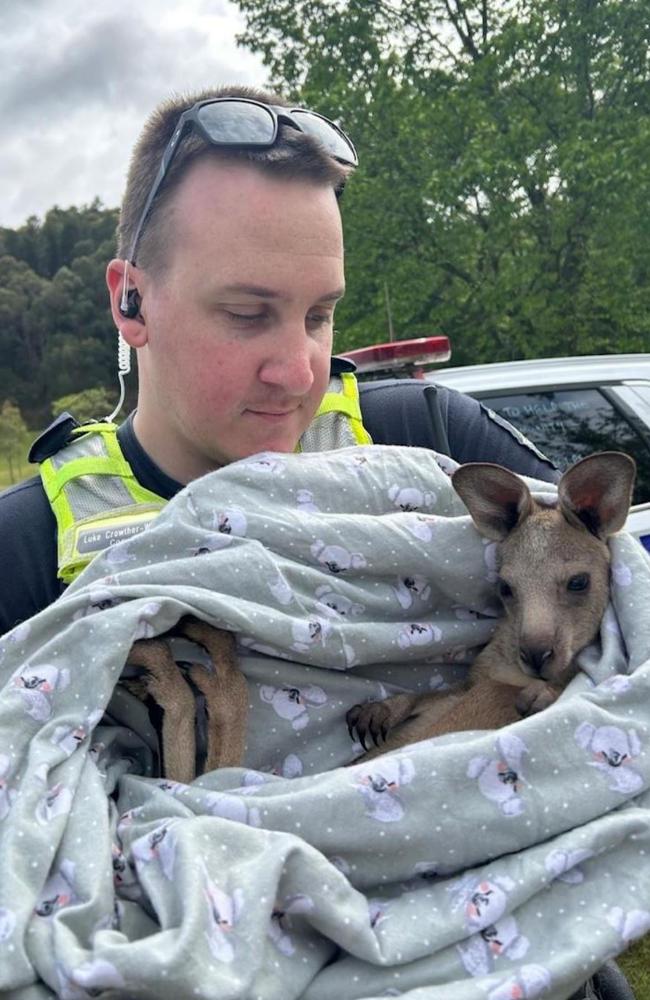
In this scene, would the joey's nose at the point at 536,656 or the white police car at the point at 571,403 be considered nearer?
the joey's nose at the point at 536,656

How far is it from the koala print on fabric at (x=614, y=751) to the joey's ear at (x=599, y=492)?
2.12 feet

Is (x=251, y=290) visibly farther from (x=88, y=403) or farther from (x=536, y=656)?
(x=88, y=403)

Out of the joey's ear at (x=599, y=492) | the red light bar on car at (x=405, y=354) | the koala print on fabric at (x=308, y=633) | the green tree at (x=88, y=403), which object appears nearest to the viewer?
the koala print on fabric at (x=308, y=633)

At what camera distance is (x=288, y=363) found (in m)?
2.04

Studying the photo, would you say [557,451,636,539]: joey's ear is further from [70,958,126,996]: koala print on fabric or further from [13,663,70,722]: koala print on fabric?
[70,958,126,996]: koala print on fabric

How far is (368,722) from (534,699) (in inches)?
13.7

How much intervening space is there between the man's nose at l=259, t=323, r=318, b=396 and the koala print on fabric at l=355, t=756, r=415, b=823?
→ 2.73 ft

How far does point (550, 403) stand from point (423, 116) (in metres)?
11.0

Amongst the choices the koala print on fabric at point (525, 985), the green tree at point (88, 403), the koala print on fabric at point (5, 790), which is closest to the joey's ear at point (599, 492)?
the koala print on fabric at point (525, 985)

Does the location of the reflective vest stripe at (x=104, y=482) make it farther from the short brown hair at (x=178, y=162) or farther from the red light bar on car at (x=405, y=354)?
the red light bar on car at (x=405, y=354)

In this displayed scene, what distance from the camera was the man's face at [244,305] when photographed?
1999mm

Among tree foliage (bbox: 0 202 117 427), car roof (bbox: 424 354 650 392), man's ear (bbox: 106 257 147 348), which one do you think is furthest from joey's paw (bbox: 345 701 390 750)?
tree foliage (bbox: 0 202 117 427)

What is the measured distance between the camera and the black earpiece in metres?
2.23

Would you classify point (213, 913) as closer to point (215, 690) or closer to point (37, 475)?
point (215, 690)
